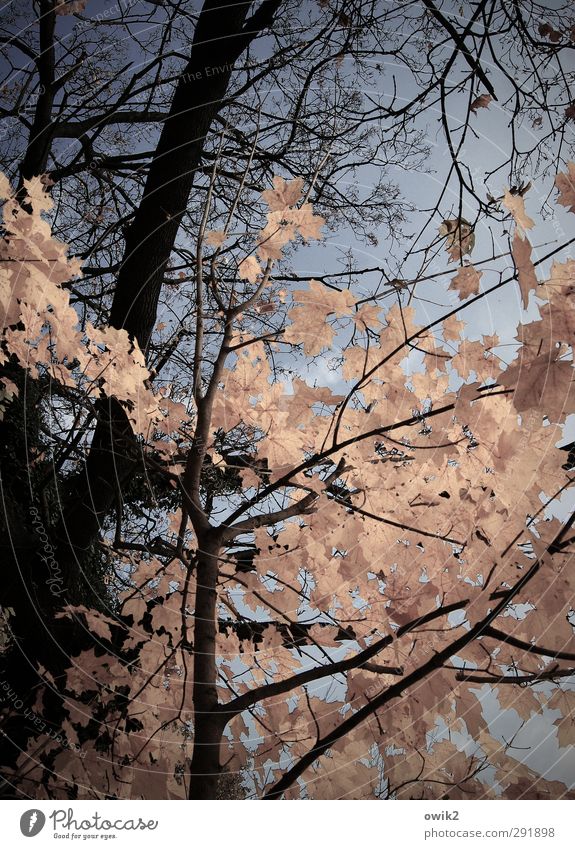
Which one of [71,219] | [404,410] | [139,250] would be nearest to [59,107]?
[71,219]

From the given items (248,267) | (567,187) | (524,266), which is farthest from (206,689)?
(567,187)

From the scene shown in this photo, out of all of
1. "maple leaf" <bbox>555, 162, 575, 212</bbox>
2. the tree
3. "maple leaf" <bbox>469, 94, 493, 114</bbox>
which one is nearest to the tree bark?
the tree

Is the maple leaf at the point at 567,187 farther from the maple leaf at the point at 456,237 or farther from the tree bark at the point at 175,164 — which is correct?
the tree bark at the point at 175,164

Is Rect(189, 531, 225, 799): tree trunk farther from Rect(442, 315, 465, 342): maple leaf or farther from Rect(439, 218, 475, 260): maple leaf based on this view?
Rect(439, 218, 475, 260): maple leaf

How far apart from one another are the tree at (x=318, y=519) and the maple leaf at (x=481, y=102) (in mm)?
78

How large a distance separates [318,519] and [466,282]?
0.90 m

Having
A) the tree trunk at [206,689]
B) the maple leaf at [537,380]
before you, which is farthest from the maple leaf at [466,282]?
the tree trunk at [206,689]

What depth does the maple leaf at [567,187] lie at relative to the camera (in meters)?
1.54

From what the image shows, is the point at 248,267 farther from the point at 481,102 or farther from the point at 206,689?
the point at 206,689

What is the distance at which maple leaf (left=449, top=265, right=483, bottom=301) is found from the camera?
6.01 feet

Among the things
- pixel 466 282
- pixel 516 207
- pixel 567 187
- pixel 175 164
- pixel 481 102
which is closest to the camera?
pixel 516 207

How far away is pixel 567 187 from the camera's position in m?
1.56

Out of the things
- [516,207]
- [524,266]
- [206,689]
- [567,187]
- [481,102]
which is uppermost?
[481,102]
